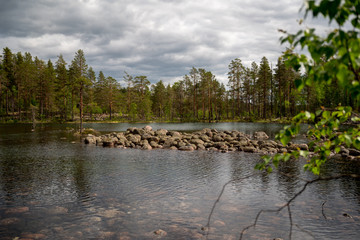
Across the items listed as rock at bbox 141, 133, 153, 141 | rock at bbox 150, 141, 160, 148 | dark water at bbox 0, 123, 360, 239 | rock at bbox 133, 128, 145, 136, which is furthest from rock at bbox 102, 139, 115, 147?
dark water at bbox 0, 123, 360, 239

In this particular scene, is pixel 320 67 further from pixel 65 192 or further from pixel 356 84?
pixel 65 192

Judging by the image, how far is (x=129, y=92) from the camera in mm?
A: 102625

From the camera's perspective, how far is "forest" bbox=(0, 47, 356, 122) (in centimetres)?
7875

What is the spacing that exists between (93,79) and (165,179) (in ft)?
332

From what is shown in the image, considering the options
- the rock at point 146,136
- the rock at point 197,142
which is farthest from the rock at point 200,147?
the rock at point 146,136

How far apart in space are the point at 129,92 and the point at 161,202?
95.0m

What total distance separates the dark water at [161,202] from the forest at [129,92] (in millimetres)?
55421

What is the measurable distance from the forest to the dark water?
182ft

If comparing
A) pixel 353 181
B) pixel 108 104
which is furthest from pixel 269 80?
pixel 353 181

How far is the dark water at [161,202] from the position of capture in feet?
27.3

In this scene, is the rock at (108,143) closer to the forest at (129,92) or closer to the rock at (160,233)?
the rock at (160,233)

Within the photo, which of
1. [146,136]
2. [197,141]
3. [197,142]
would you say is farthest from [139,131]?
[197,142]

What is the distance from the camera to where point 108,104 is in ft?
329

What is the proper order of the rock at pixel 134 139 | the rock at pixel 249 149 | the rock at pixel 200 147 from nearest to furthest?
the rock at pixel 249 149 < the rock at pixel 200 147 < the rock at pixel 134 139
